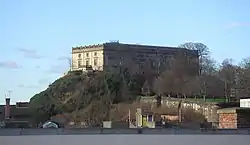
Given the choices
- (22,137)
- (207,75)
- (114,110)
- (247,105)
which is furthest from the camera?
(207,75)

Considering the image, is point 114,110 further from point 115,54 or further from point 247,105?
point 247,105

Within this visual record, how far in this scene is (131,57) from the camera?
304 feet

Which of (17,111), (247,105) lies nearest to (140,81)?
(17,111)

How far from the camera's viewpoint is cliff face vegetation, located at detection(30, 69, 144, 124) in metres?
68.4

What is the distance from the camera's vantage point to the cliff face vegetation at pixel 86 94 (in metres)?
68.4

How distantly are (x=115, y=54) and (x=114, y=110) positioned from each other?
1210 inches

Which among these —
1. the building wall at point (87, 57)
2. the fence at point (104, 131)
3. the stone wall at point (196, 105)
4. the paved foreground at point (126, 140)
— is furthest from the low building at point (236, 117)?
the building wall at point (87, 57)

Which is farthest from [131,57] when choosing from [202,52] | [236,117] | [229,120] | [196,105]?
[236,117]

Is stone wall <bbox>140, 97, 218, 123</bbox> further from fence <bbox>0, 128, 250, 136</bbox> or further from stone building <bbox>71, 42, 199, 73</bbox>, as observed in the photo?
fence <bbox>0, 128, 250, 136</bbox>

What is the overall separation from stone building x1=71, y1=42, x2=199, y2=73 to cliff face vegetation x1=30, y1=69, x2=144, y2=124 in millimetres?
8616

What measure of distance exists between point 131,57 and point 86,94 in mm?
22974

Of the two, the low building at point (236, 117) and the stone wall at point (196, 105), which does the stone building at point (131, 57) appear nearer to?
Answer: the stone wall at point (196, 105)

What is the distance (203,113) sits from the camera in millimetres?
58344

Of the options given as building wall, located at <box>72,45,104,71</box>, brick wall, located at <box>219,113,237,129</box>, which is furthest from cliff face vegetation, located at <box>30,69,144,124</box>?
brick wall, located at <box>219,113,237,129</box>
